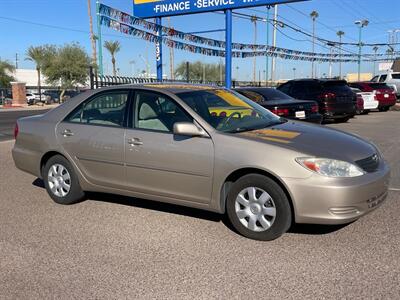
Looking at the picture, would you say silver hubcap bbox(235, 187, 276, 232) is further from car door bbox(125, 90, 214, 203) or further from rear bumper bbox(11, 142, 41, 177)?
rear bumper bbox(11, 142, 41, 177)

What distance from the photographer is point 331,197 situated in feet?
13.1

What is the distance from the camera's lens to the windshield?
4.85 m

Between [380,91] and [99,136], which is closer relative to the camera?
[99,136]

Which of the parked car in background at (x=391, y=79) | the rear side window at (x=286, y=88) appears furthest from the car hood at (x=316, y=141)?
the parked car in background at (x=391, y=79)

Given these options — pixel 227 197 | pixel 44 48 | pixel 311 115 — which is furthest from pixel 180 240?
pixel 44 48

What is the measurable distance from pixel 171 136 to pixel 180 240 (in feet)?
3.65

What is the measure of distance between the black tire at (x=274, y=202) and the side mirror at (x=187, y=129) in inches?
25.4

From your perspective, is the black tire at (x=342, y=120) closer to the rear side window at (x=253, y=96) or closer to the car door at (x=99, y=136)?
the rear side window at (x=253, y=96)

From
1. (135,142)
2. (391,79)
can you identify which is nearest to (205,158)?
(135,142)

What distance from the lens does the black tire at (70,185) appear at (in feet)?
18.7

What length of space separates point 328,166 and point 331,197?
29cm

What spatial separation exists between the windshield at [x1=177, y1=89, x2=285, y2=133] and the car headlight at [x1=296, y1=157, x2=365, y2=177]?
3.02 ft

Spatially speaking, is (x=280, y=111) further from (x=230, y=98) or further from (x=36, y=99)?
(x=36, y=99)

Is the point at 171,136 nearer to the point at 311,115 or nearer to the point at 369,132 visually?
the point at 311,115
